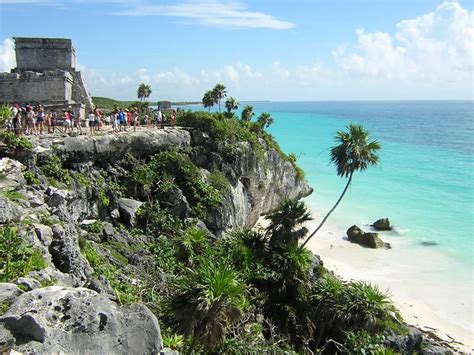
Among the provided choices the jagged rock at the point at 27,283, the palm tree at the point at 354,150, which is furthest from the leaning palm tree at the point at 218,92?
the jagged rock at the point at 27,283

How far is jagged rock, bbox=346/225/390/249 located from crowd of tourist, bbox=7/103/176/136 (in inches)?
559

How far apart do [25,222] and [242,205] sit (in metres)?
17.2

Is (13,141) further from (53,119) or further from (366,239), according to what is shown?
(366,239)

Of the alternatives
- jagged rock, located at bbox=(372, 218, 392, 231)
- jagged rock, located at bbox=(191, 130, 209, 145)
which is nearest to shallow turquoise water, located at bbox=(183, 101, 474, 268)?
jagged rock, located at bbox=(372, 218, 392, 231)

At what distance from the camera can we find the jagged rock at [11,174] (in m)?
13.2

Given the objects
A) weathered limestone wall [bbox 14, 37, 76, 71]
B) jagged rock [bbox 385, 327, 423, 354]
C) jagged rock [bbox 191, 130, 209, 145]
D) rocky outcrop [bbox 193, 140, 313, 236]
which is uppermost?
weathered limestone wall [bbox 14, 37, 76, 71]

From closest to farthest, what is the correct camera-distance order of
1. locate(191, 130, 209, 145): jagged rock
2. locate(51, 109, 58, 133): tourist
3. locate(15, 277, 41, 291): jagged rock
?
locate(15, 277, 41, 291): jagged rock → locate(51, 109, 58, 133): tourist → locate(191, 130, 209, 145): jagged rock

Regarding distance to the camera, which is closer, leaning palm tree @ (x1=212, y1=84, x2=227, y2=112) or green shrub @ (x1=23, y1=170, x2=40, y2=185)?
green shrub @ (x1=23, y1=170, x2=40, y2=185)

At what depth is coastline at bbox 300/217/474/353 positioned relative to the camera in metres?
19.2

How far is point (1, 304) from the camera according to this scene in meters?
6.13

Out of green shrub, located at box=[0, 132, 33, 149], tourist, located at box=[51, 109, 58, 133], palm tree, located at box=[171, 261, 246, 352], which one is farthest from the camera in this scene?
tourist, located at box=[51, 109, 58, 133]

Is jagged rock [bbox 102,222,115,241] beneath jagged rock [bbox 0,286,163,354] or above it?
beneath

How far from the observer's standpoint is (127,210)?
64.6 feet

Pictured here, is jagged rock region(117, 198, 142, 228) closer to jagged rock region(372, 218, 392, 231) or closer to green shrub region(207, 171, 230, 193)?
green shrub region(207, 171, 230, 193)
